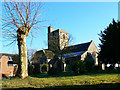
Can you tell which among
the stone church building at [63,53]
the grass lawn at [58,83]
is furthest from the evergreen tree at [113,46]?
the grass lawn at [58,83]

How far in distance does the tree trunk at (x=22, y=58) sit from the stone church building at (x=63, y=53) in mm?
21963

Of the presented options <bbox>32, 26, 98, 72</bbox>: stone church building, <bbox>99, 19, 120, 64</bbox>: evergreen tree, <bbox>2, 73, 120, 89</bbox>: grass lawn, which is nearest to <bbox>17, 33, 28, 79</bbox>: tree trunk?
<bbox>2, 73, 120, 89</bbox>: grass lawn

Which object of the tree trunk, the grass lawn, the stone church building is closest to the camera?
the grass lawn

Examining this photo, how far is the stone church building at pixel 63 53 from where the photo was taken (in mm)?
34062

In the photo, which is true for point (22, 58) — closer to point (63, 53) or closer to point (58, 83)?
point (58, 83)

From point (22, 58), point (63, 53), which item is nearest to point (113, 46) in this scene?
point (63, 53)

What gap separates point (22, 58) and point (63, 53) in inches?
934

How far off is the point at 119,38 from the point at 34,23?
19563 millimetres

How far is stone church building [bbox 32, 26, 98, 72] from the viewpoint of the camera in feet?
112

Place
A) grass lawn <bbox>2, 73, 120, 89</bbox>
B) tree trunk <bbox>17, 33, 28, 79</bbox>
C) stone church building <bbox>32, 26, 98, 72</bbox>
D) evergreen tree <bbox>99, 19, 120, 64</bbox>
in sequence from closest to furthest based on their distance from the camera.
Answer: grass lawn <bbox>2, 73, 120, 89</bbox> < tree trunk <bbox>17, 33, 28, 79</bbox> < evergreen tree <bbox>99, 19, 120, 64</bbox> < stone church building <bbox>32, 26, 98, 72</bbox>

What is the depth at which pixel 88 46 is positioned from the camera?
42.2 meters

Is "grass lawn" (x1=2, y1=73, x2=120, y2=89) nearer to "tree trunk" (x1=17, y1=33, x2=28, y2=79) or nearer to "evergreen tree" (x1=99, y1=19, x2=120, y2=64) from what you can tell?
"tree trunk" (x1=17, y1=33, x2=28, y2=79)

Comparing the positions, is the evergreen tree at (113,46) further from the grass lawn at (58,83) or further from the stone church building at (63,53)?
the grass lawn at (58,83)

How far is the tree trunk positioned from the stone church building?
2196 centimetres
